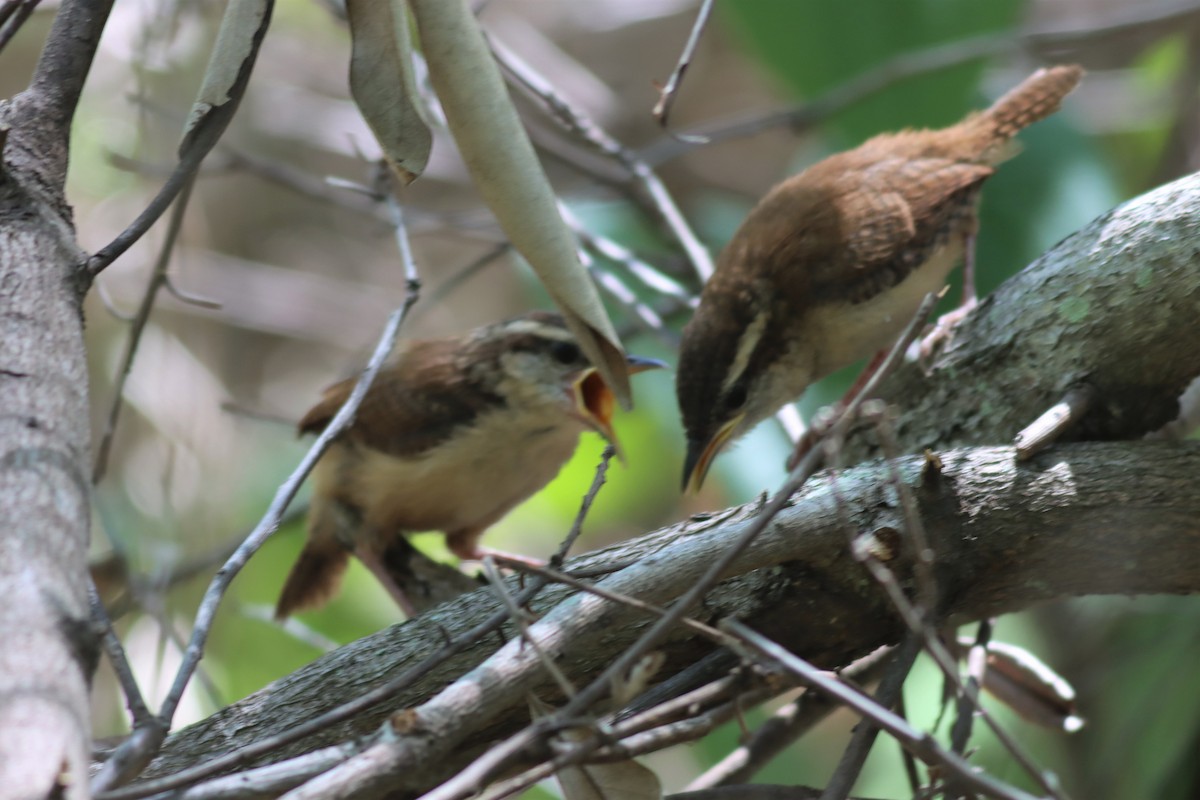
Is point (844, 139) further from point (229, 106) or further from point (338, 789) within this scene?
point (338, 789)

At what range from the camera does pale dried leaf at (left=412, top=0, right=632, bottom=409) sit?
5.91 ft

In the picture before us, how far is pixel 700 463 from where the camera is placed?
137 inches

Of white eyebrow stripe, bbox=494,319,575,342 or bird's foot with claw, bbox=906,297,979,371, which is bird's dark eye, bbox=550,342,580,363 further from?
bird's foot with claw, bbox=906,297,979,371

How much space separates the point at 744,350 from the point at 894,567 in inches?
53.2

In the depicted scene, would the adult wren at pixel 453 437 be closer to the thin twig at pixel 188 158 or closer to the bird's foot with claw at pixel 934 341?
the bird's foot with claw at pixel 934 341

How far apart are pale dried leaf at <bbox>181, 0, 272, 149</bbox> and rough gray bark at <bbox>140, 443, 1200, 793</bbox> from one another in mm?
1032

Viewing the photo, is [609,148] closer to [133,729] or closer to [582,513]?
[582,513]

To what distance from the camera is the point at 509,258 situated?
6.32m

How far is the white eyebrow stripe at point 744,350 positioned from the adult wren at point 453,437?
0.39 m

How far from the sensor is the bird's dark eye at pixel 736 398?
345 centimetres

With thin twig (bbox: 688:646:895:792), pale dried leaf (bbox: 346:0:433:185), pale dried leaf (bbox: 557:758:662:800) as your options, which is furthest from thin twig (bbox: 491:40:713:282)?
pale dried leaf (bbox: 557:758:662:800)

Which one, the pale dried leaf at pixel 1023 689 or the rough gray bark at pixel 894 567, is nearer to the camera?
the rough gray bark at pixel 894 567

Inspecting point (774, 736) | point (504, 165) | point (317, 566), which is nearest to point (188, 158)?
point (504, 165)

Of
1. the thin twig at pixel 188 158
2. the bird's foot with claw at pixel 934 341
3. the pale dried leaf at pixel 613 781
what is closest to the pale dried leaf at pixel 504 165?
the thin twig at pixel 188 158
